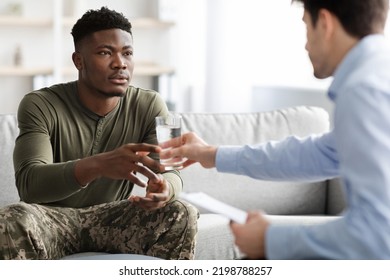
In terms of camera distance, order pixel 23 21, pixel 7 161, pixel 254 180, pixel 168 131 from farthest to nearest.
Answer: pixel 23 21 → pixel 254 180 → pixel 7 161 → pixel 168 131

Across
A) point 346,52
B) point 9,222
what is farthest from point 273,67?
point 346,52

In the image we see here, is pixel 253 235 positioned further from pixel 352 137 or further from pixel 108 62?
pixel 108 62

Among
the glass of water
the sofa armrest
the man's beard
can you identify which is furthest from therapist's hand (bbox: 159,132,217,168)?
the sofa armrest

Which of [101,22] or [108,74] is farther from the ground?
[101,22]

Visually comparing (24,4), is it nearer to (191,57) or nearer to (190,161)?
(191,57)

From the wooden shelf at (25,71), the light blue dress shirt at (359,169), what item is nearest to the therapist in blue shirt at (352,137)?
the light blue dress shirt at (359,169)

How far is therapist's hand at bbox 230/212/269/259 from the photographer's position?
48.4 inches

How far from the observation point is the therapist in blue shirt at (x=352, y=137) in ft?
3.66

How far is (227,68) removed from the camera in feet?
15.4

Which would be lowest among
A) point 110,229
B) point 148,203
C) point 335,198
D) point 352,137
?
point 335,198

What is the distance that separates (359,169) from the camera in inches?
44.4

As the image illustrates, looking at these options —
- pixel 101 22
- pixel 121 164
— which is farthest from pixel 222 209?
pixel 101 22

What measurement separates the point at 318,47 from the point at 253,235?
341 millimetres

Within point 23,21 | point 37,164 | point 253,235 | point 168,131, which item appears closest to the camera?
point 253,235
